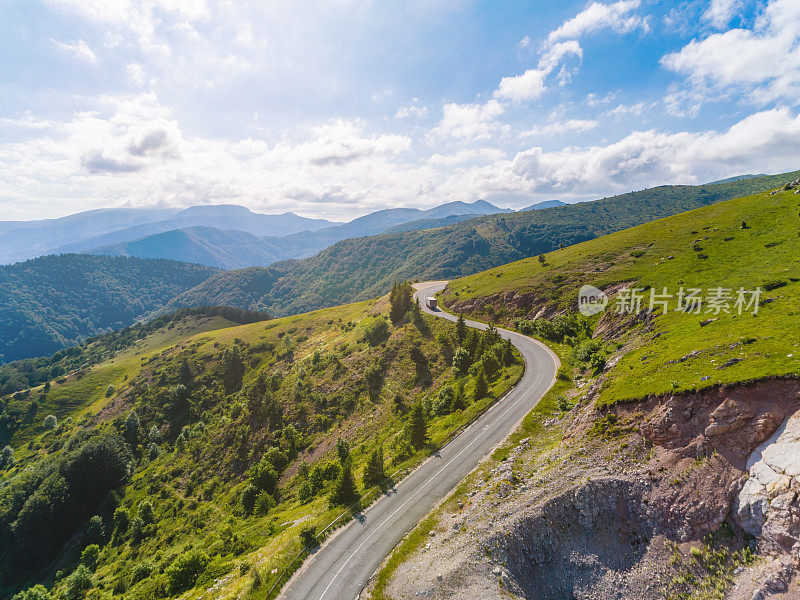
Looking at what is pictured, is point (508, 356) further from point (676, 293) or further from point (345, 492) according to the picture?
point (345, 492)

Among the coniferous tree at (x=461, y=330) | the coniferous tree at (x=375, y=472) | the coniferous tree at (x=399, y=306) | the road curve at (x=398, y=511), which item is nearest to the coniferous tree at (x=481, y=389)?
the road curve at (x=398, y=511)

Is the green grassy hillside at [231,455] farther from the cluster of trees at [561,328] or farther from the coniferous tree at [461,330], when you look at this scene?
the cluster of trees at [561,328]

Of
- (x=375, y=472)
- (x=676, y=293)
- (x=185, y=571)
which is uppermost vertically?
(x=676, y=293)

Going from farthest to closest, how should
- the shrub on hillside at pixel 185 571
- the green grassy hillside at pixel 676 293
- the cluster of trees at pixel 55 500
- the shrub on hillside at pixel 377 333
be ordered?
the shrub on hillside at pixel 377 333, the cluster of trees at pixel 55 500, the shrub on hillside at pixel 185 571, the green grassy hillside at pixel 676 293

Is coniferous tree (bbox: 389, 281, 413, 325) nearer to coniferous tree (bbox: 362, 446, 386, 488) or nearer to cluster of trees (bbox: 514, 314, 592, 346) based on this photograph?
cluster of trees (bbox: 514, 314, 592, 346)

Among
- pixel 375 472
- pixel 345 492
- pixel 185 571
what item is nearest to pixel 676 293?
pixel 375 472

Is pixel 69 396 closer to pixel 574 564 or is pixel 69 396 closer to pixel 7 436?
pixel 7 436

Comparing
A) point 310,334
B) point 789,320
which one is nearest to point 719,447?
point 789,320

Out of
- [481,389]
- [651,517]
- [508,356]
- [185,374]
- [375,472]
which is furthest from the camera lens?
[185,374]
